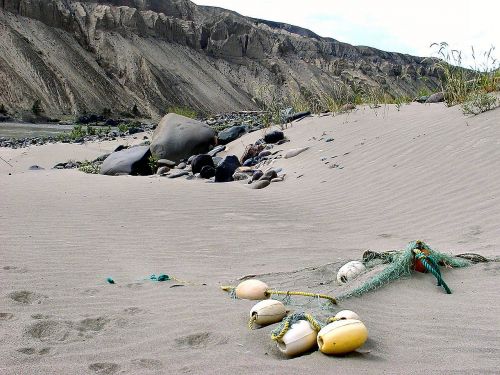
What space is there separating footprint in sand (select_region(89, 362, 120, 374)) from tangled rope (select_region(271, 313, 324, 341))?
611 millimetres

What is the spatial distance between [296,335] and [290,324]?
4.1 inches

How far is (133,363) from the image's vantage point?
200 cm

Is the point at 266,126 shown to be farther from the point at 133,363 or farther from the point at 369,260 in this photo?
the point at 133,363

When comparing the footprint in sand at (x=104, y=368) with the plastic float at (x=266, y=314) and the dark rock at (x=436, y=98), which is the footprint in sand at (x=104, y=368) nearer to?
the plastic float at (x=266, y=314)

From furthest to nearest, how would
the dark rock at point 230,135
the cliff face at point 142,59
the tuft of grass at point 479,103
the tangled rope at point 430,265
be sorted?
the cliff face at point 142,59 < the dark rock at point 230,135 < the tuft of grass at point 479,103 < the tangled rope at point 430,265

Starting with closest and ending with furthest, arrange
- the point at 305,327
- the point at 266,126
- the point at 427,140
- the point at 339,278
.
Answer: the point at 305,327 → the point at 339,278 → the point at 427,140 → the point at 266,126

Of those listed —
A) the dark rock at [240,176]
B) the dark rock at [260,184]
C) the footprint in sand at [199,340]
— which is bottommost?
the dark rock at [240,176]

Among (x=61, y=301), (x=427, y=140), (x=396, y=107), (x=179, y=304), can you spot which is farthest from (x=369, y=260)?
(x=396, y=107)

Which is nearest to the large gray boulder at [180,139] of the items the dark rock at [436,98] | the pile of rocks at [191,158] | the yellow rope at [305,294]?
the pile of rocks at [191,158]

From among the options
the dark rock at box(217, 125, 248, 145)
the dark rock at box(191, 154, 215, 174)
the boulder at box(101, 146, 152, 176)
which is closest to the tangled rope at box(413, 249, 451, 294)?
the dark rock at box(191, 154, 215, 174)

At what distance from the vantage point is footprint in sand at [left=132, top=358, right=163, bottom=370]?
1959 mm

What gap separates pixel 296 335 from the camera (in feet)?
6.70

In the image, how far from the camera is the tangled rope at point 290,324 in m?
2.10

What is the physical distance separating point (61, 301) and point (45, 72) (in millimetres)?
45653
